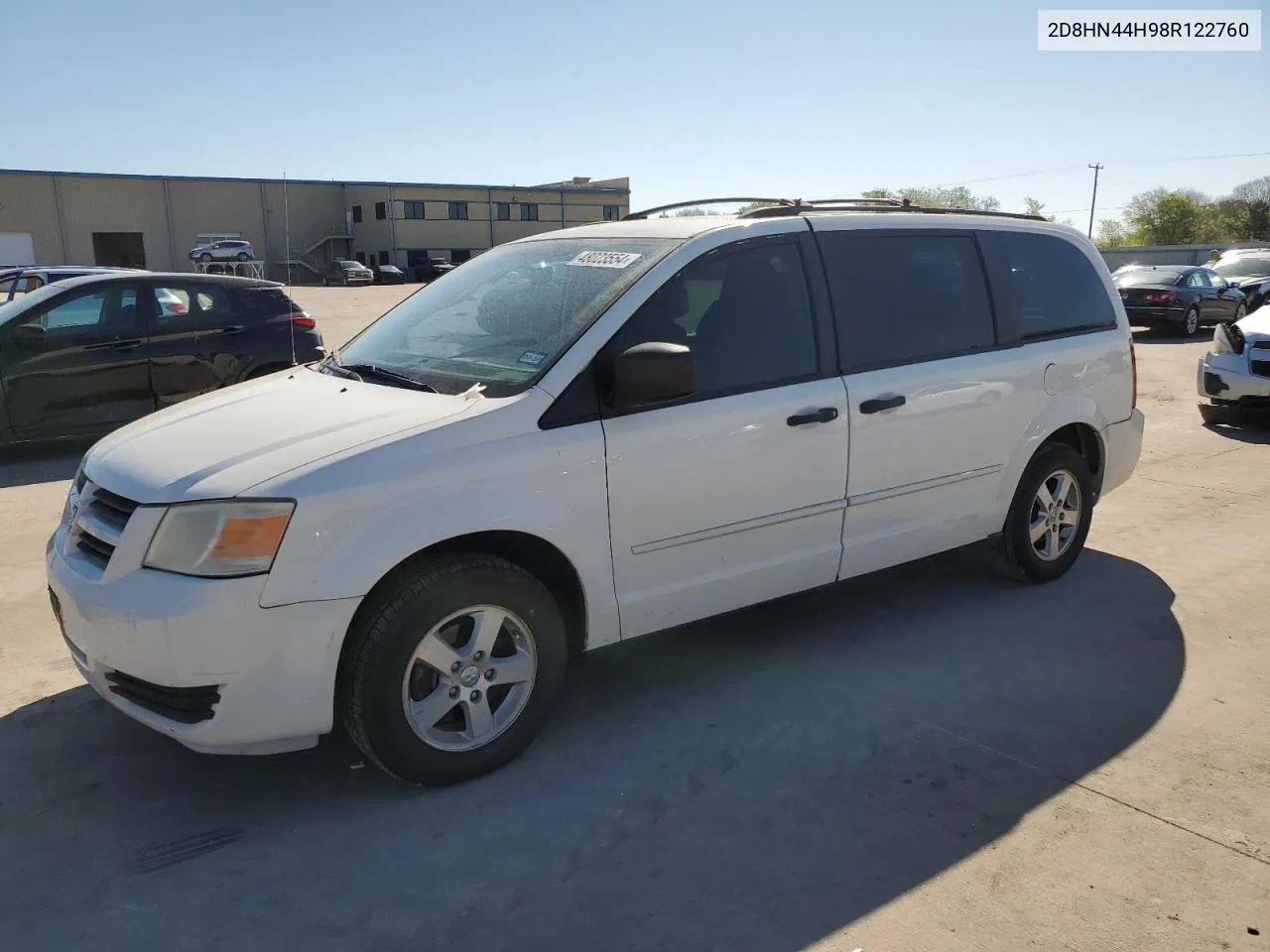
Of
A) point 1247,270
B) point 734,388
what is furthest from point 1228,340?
point 1247,270

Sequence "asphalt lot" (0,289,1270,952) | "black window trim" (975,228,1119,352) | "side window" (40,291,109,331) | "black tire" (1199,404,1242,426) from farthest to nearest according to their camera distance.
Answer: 1. "black tire" (1199,404,1242,426)
2. "side window" (40,291,109,331)
3. "black window trim" (975,228,1119,352)
4. "asphalt lot" (0,289,1270,952)

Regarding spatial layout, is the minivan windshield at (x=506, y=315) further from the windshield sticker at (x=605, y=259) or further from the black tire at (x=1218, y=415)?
the black tire at (x=1218, y=415)

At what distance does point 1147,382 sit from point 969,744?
11.4 meters

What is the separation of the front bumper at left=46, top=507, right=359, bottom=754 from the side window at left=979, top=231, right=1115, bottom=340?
355 cm

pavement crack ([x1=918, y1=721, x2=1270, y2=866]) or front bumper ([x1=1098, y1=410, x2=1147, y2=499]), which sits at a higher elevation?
front bumper ([x1=1098, y1=410, x2=1147, y2=499])

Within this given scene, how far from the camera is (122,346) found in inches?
337

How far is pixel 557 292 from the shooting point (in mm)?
3891

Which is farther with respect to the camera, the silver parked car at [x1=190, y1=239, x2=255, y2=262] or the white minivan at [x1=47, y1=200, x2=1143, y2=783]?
the silver parked car at [x1=190, y1=239, x2=255, y2=262]

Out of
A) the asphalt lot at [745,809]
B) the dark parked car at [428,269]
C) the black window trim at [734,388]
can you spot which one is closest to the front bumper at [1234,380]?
the asphalt lot at [745,809]

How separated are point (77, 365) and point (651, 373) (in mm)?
6889

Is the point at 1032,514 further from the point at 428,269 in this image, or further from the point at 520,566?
the point at 428,269

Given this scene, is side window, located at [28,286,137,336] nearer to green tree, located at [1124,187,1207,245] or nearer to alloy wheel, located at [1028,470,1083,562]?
alloy wheel, located at [1028,470,1083,562]

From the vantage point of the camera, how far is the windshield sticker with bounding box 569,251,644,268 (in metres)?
3.89

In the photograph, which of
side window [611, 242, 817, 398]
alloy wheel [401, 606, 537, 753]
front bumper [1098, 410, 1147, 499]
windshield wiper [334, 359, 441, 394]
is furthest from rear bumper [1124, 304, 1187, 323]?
alloy wheel [401, 606, 537, 753]
